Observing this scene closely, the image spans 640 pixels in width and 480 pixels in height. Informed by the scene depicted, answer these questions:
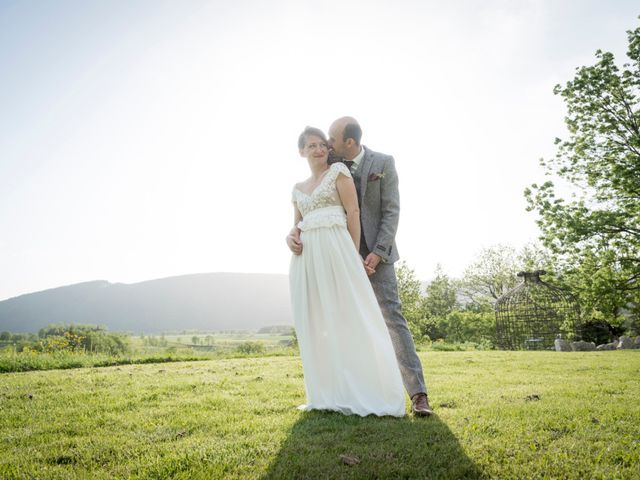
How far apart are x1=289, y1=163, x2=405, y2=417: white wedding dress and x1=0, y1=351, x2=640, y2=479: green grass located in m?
0.30

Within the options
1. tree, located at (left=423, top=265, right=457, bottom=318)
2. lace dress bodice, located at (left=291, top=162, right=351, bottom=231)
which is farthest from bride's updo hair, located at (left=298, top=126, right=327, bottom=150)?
tree, located at (left=423, top=265, right=457, bottom=318)

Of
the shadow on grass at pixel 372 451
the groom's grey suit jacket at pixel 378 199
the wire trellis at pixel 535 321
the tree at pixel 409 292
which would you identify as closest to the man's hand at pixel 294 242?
the groom's grey suit jacket at pixel 378 199

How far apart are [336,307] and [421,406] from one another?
1.19 meters

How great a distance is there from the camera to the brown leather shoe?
142 inches

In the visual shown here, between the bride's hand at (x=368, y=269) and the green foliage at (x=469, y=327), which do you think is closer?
the bride's hand at (x=368, y=269)

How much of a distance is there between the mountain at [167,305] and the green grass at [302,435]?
376ft

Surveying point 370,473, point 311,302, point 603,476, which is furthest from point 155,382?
point 603,476

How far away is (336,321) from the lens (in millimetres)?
4023

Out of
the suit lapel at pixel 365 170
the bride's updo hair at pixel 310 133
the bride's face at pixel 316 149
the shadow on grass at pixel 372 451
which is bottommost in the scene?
the shadow on grass at pixel 372 451

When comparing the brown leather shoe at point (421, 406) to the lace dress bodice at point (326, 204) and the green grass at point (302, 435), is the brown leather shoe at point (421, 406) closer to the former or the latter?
the green grass at point (302, 435)

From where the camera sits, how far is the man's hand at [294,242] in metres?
4.42

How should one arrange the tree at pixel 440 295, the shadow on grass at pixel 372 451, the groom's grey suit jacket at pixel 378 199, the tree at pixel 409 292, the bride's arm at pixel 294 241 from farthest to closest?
the tree at pixel 440 295
the tree at pixel 409 292
the bride's arm at pixel 294 241
the groom's grey suit jacket at pixel 378 199
the shadow on grass at pixel 372 451

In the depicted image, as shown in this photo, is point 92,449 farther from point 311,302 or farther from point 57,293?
point 57,293

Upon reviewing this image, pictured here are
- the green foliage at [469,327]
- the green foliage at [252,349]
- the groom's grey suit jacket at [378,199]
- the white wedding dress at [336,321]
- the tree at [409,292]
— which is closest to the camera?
the white wedding dress at [336,321]
